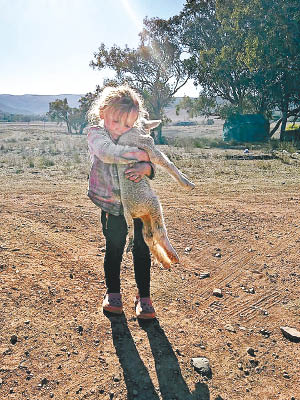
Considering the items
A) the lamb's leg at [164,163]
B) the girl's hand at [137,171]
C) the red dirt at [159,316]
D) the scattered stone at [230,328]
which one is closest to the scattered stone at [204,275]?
the red dirt at [159,316]

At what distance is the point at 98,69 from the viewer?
94.2 feet

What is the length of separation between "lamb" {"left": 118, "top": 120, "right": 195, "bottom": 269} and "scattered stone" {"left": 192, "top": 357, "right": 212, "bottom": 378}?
62 cm

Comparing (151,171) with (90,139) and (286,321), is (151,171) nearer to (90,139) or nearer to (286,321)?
(90,139)

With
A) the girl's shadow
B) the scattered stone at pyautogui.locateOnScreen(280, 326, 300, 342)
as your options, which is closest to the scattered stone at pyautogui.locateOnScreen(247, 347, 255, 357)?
the scattered stone at pyautogui.locateOnScreen(280, 326, 300, 342)

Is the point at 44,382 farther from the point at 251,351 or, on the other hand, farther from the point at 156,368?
the point at 251,351

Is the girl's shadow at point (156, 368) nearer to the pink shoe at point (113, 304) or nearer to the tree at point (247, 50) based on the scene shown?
the pink shoe at point (113, 304)

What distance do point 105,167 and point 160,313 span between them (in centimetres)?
121

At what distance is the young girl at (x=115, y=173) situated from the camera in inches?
91.2

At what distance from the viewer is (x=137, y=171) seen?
91.9 inches

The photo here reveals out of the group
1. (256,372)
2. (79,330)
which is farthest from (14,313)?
(256,372)

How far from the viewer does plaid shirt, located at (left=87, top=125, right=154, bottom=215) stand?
2.30 m

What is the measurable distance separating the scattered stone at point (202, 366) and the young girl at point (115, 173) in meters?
0.51

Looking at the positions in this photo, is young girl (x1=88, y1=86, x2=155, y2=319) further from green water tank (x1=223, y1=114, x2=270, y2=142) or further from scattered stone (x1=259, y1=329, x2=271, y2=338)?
green water tank (x1=223, y1=114, x2=270, y2=142)

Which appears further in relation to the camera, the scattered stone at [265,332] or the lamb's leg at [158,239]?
the scattered stone at [265,332]
